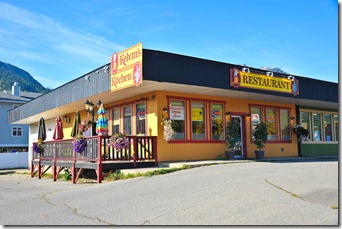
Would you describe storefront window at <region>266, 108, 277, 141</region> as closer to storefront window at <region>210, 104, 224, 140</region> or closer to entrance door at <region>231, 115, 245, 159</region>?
entrance door at <region>231, 115, 245, 159</region>

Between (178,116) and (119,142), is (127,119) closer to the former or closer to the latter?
(178,116)

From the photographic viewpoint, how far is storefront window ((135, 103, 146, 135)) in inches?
597

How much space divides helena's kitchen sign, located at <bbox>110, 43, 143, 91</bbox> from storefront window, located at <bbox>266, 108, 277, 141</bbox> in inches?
326

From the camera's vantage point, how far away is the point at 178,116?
48.6 ft

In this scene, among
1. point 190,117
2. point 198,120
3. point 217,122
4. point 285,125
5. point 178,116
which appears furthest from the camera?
point 285,125

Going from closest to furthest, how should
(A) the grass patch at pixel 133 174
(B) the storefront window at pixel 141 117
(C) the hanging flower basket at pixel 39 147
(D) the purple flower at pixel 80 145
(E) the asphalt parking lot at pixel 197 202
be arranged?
(E) the asphalt parking lot at pixel 197 202
(A) the grass patch at pixel 133 174
(D) the purple flower at pixel 80 145
(B) the storefront window at pixel 141 117
(C) the hanging flower basket at pixel 39 147

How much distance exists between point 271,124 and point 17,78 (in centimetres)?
14805

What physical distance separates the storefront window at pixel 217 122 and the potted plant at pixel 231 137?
1.42 feet

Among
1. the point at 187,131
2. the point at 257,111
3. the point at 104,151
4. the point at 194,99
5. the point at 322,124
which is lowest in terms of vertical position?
the point at 104,151

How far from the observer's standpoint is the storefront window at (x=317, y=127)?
821 inches

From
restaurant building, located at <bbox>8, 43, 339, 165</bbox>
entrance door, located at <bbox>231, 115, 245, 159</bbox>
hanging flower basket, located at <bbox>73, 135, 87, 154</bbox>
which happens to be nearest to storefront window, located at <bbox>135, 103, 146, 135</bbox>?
restaurant building, located at <bbox>8, 43, 339, 165</bbox>

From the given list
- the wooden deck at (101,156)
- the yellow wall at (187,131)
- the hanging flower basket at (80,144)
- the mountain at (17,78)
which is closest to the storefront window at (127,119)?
the yellow wall at (187,131)

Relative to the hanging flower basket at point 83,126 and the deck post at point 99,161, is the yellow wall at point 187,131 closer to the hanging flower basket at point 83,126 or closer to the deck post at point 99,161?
the hanging flower basket at point 83,126

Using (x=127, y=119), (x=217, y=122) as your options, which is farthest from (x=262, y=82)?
(x=127, y=119)
